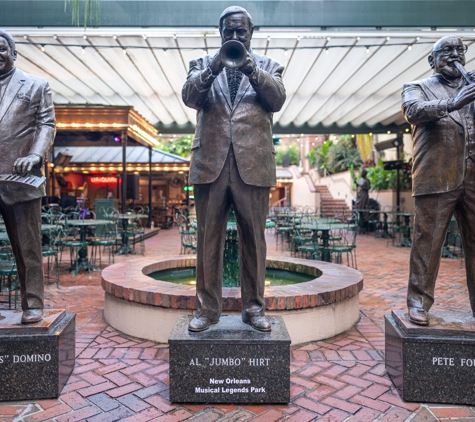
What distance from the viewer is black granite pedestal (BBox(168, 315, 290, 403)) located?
215 centimetres

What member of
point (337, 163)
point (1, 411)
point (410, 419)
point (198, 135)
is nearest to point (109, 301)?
point (1, 411)

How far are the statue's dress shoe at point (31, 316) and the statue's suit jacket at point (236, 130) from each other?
121cm

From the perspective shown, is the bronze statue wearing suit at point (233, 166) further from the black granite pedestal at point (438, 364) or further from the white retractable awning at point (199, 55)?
the white retractable awning at point (199, 55)

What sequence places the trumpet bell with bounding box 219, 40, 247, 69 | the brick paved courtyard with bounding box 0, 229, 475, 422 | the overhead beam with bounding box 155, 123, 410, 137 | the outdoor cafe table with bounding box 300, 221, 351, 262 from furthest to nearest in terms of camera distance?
the overhead beam with bounding box 155, 123, 410, 137 < the outdoor cafe table with bounding box 300, 221, 351, 262 < the brick paved courtyard with bounding box 0, 229, 475, 422 < the trumpet bell with bounding box 219, 40, 247, 69

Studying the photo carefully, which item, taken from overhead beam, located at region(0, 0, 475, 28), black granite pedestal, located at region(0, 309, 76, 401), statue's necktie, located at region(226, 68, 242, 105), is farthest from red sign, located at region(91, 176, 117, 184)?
statue's necktie, located at region(226, 68, 242, 105)

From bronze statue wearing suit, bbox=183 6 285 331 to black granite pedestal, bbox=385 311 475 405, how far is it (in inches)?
32.0

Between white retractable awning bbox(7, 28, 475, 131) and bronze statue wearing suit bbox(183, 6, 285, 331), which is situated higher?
white retractable awning bbox(7, 28, 475, 131)

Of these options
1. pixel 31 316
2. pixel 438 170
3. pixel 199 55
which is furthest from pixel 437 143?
pixel 199 55

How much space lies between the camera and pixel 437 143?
7.55 feet

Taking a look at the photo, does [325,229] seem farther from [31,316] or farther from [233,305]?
[31,316]

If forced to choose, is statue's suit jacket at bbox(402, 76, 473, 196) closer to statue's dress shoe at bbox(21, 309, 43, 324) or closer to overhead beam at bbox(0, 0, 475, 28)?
statue's dress shoe at bbox(21, 309, 43, 324)

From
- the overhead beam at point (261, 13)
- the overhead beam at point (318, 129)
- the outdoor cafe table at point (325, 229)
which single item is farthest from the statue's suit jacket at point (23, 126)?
the overhead beam at point (318, 129)

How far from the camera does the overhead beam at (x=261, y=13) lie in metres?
6.30

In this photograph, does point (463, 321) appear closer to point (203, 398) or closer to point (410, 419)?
point (410, 419)
